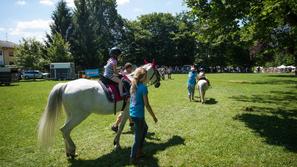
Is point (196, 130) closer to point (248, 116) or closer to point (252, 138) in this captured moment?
point (252, 138)

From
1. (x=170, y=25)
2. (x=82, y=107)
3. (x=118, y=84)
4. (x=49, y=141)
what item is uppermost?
(x=170, y=25)

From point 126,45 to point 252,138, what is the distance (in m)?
76.3

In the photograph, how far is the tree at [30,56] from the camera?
66.7 metres

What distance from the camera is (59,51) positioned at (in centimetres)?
6303

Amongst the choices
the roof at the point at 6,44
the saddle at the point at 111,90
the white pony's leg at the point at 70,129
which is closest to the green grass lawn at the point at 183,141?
the white pony's leg at the point at 70,129

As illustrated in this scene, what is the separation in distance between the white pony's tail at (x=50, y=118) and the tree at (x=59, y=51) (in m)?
56.1

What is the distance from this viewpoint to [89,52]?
66812mm

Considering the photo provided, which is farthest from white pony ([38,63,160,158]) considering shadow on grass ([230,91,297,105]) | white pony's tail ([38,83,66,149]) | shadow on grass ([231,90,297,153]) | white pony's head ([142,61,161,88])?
shadow on grass ([230,91,297,105])

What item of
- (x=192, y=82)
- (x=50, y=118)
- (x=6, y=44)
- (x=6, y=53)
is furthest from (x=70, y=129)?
(x=6, y=44)

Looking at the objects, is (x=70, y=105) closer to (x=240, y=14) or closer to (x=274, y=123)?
(x=274, y=123)

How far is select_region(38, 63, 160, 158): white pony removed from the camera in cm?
807

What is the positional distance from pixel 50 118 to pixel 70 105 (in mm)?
620

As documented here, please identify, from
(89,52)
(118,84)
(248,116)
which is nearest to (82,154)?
(118,84)

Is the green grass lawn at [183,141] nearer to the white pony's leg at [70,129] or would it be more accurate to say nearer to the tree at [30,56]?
the white pony's leg at [70,129]
